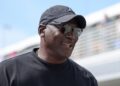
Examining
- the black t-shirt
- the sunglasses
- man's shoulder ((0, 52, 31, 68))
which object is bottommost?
the black t-shirt

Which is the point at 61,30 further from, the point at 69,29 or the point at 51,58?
the point at 51,58

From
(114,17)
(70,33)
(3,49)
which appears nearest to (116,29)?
(114,17)

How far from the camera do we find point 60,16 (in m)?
2.95

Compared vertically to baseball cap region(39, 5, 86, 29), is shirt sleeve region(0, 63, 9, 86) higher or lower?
lower

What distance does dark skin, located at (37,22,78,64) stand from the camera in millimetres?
2889

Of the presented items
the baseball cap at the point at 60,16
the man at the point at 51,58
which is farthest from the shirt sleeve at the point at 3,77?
the baseball cap at the point at 60,16

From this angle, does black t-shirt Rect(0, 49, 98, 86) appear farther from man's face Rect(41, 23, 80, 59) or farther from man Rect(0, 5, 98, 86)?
man's face Rect(41, 23, 80, 59)

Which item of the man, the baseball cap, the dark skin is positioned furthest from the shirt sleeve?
the baseball cap

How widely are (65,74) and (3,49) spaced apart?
16829 mm

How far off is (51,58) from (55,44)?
0.37 ft

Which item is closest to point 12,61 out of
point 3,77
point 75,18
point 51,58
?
point 3,77

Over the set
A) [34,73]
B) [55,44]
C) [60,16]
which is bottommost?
[34,73]

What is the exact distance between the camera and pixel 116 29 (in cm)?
1228

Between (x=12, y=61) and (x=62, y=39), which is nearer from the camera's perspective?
(x=62, y=39)
